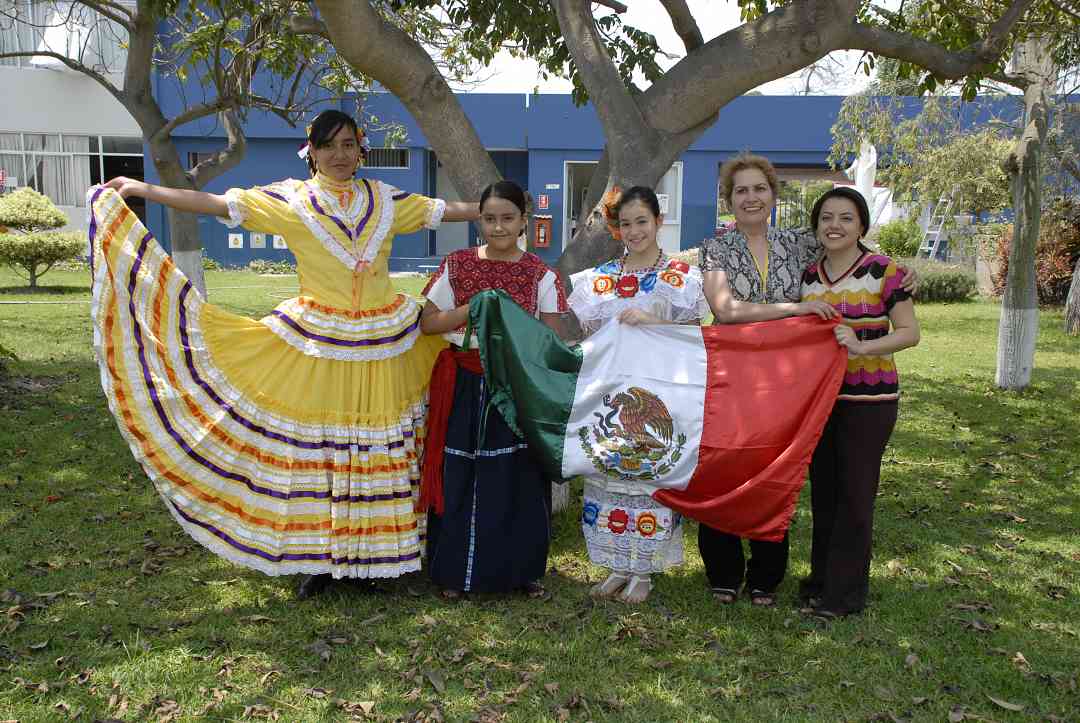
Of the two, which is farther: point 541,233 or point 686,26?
point 541,233

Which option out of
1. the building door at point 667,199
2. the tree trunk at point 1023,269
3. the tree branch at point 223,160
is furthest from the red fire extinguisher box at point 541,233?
the tree trunk at point 1023,269

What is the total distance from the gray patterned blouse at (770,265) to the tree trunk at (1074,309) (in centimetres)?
1070

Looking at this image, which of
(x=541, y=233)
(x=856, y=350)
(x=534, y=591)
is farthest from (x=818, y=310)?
(x=541, y=233)

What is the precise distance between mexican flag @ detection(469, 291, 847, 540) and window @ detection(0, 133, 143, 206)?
21963mm

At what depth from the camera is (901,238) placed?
775 inches

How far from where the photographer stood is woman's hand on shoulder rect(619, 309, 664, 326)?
3.77 meters

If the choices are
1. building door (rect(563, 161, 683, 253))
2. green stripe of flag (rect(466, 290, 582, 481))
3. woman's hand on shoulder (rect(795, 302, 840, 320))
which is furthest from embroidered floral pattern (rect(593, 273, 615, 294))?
building door (rect(563, 161, 683, 253))

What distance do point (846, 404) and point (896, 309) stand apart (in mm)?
414

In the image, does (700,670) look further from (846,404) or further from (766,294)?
(766,294)

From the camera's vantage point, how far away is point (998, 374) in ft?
30.1

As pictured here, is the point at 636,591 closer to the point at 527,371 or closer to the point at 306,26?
the point at 527,371

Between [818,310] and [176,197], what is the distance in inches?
99.4

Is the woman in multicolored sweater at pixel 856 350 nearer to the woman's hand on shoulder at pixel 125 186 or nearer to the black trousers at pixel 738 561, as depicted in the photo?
the black trousers at pixel 738 561

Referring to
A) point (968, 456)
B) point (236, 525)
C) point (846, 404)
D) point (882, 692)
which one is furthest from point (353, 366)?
point (968, 456)
